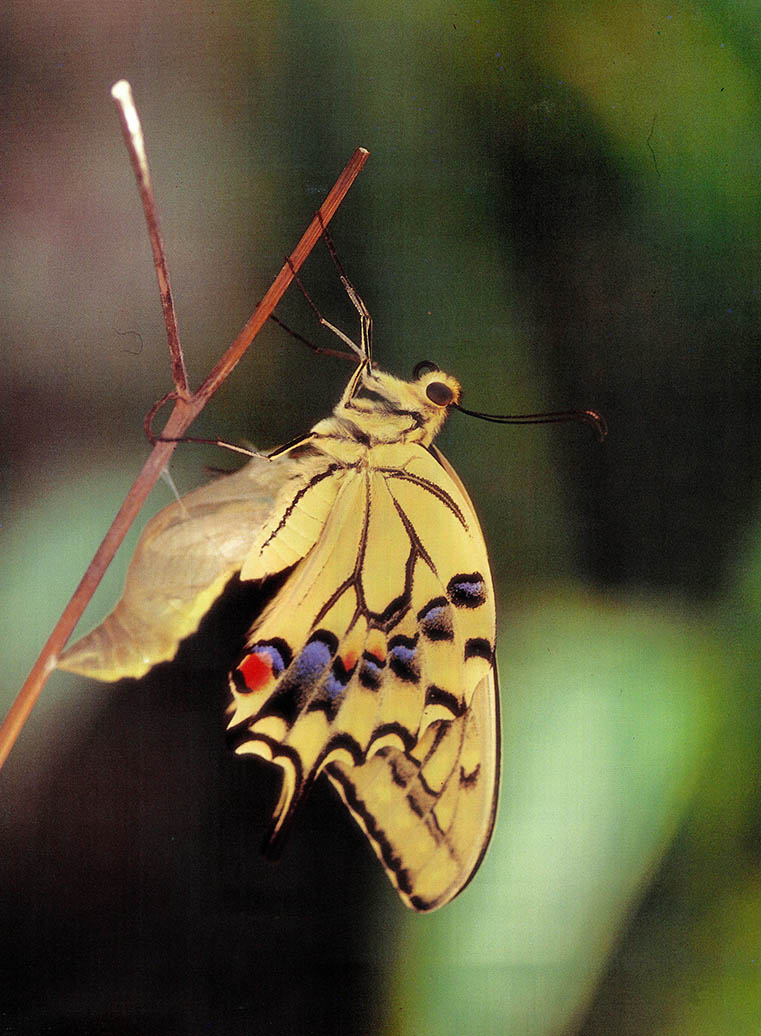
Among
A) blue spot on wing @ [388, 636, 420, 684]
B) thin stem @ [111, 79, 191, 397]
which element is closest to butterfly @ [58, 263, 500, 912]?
blue spot on wing @ [388, 636, 420, 684]

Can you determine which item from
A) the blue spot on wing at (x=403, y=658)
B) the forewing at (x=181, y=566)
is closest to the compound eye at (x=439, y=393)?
the forewing at (x=181, y=566)

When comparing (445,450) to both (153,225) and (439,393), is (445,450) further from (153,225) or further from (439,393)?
(153,225)

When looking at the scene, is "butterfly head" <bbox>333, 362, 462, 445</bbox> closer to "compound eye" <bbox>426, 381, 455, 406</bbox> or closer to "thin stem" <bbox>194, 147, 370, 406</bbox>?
"compound eye" <bbox>426, 381, 455, 406</bbox>

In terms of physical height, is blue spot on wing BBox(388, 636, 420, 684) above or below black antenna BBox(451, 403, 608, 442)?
below

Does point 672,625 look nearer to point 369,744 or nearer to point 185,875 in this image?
point 369,744

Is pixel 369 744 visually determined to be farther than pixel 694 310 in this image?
No

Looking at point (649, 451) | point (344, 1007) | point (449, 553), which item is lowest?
point (344, 1007)

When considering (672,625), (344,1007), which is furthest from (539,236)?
(344,1007)
